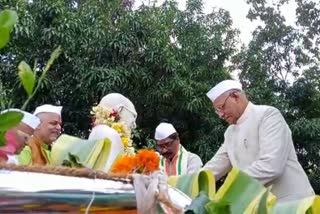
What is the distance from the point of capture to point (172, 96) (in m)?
9.88

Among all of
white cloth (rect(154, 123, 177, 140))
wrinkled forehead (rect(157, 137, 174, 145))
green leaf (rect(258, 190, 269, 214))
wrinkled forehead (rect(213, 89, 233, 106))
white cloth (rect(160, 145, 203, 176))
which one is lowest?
Result: white cloth (rect(160, 145, 203, 176))

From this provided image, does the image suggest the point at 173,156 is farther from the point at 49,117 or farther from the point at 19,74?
the point at 19,74

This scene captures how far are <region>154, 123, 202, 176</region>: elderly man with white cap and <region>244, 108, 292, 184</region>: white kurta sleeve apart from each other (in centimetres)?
160

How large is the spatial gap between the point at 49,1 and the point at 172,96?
218 centimetres

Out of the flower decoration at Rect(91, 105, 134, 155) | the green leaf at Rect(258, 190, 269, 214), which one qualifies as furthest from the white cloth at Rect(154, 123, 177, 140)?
the green leaf at Rect(258, 190, 269, 214)

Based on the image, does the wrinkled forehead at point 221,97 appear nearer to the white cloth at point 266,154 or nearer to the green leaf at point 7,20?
the white cloth at point 266,154

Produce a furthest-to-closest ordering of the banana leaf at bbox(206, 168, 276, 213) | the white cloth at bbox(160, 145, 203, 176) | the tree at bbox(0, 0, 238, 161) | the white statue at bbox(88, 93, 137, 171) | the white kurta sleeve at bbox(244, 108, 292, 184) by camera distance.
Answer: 1. the tree at bbox(0, 0, 238, 161)
2. the white cloth at bbox(160, 145, 203, 176)
3. the white statue at bbox(88, 93, 137, 171)
4. the white kurta sleeve at bbox(244, 108, 292, 184)
5. the banana leaf at bbox(206, 168, 276, 213)

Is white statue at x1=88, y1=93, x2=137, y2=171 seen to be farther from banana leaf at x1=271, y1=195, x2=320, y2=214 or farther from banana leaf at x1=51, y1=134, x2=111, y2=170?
banana leaf at x1=271, y1=195, x2=320, y2=214

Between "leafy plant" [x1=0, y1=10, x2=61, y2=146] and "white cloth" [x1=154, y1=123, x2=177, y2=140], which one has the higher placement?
"leafy plant" [x1=0, y1=10, x2=61, y2=146]

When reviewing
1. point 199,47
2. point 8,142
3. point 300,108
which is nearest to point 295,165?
point 8,142

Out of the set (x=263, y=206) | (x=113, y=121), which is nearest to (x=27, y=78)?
(x=263, y=206)

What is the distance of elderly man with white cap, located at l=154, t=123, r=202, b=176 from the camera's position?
511 centimetres

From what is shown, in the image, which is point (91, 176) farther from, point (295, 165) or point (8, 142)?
point (295, 165)

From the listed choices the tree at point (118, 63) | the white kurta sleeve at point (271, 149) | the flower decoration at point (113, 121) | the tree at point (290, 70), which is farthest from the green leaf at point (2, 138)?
the tree at point (290, 70)
